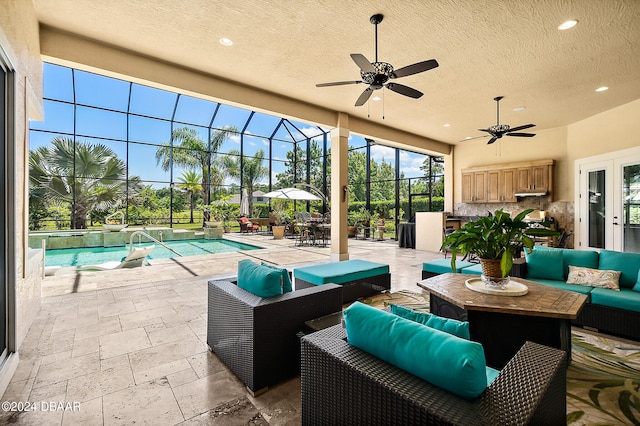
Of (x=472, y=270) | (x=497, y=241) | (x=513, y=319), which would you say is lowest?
(x=513, y=319)

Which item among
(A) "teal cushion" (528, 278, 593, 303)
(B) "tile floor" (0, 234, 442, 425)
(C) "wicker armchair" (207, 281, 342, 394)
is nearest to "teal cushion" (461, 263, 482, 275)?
(A) "teal cushion" (528, 278, 593, 303)

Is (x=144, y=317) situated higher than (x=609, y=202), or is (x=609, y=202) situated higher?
(x=609, y=202)

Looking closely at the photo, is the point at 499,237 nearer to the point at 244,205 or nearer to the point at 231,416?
the point at 231,416

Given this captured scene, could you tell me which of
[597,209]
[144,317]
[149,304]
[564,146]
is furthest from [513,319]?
[564,146]

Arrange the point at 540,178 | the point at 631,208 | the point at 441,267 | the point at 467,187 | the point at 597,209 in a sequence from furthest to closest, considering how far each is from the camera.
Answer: the point at 467,187, the point at 540,178, the point at 597,209, the point at 631,208, the point at 441,267

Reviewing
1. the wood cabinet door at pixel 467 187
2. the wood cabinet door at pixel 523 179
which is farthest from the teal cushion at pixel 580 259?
the wood cabinet door at pixel 467 187

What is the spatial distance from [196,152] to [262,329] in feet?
44.7

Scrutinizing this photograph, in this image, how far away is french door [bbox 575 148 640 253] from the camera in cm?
560

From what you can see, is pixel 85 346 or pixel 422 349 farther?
pixel 85 346

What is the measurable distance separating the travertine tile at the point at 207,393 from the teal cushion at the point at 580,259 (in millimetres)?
3608

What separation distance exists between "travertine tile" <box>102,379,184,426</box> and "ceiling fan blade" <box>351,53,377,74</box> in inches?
128

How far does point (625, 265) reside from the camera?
2990mm

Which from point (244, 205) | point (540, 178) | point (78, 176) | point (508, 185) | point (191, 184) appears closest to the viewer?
point (540, 178)

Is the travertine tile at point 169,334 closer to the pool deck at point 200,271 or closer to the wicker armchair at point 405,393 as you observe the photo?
the wicker armchair at point 405,393
